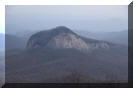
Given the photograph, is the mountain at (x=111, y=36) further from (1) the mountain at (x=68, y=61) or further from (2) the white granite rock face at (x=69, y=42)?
(2) the white granite rock face at (x=69, y=42)

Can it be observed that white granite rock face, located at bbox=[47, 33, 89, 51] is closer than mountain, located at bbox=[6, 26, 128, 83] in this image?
No

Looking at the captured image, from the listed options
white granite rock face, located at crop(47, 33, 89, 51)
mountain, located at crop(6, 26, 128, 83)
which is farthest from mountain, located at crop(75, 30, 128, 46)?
white granite rock face, located at crop(47, 33, 89, 51)

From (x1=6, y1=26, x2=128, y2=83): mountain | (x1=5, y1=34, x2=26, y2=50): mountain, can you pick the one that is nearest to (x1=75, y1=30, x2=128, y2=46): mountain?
(x1=6, y1=26, x2=128, y2=83): mountain

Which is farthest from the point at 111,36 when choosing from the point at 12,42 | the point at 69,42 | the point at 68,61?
the point at 12,42

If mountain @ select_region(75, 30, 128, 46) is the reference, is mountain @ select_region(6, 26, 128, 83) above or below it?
below

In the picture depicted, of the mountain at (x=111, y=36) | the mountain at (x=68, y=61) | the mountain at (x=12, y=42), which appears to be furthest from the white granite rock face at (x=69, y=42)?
the mountain at (x=12, y=42)

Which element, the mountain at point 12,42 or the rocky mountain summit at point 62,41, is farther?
the rocky mountain summit at point 62,41

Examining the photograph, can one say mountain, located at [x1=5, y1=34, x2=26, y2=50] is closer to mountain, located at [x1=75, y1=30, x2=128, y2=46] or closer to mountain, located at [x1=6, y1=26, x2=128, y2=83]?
mountain, located at [x1=6, y1=26, x2=128, y2=83]
